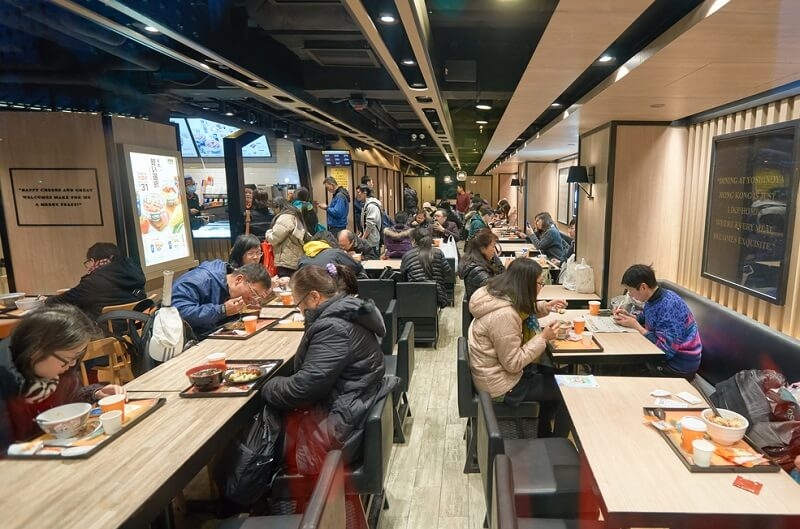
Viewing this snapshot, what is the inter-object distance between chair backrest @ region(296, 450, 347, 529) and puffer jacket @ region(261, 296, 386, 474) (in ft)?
1.84

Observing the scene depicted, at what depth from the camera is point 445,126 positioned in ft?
24.7

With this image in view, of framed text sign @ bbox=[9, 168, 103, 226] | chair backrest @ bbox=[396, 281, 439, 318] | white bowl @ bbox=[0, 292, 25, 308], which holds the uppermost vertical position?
framed text sign @ bbox=[9, 168, 103, 226]

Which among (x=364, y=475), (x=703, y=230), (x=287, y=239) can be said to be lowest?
(x=364, y=475)

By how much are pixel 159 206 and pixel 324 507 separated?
5.60 m

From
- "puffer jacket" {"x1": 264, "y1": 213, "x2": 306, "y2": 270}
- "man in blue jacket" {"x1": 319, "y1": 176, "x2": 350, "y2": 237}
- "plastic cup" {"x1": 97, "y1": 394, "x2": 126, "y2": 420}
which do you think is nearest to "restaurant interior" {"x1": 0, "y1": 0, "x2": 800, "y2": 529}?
"plastic cup" {"x1": 97, "y1": 394, "x2": 126, "y2": 420}

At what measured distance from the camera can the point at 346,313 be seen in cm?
223

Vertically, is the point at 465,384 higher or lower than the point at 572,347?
lower

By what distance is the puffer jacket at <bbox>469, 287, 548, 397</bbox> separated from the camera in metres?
2.70

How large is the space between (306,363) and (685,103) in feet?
12.2

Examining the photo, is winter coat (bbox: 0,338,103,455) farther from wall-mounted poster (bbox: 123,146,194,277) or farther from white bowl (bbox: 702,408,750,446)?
wall-mounted poster (bbox: 123,146,194,277)

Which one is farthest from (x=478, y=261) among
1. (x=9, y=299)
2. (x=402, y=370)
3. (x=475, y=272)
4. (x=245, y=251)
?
(x=9, y=299)

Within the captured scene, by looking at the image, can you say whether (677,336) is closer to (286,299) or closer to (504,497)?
(504,497)

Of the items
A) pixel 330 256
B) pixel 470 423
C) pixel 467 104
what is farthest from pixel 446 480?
pixel 467 104

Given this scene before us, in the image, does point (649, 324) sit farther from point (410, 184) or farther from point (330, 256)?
point (410, 184)
